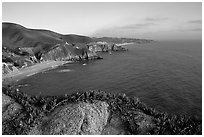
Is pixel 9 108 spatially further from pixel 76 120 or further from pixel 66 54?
pixel 66 54

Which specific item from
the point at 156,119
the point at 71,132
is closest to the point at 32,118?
the point at 71,132

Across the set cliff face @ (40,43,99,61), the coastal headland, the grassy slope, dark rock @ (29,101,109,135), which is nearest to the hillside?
the grassy slope

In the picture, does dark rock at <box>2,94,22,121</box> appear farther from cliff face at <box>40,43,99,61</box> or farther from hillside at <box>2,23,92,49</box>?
hillside at <box>2,23,92,49</box>

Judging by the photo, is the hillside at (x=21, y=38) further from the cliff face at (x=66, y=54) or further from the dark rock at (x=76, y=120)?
the dark rock at (x=76, y=120)

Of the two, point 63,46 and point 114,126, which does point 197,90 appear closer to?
point 114,126

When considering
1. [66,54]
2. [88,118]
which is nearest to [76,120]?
[88,118]

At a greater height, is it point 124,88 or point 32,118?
point 32,118

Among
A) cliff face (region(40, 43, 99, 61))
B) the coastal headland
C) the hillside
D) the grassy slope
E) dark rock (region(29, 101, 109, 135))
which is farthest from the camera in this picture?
the hillside

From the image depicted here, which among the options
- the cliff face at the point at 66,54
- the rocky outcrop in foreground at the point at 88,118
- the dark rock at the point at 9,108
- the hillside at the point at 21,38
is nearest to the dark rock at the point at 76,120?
the rocky outcrop in foreground at the point at 88,118
